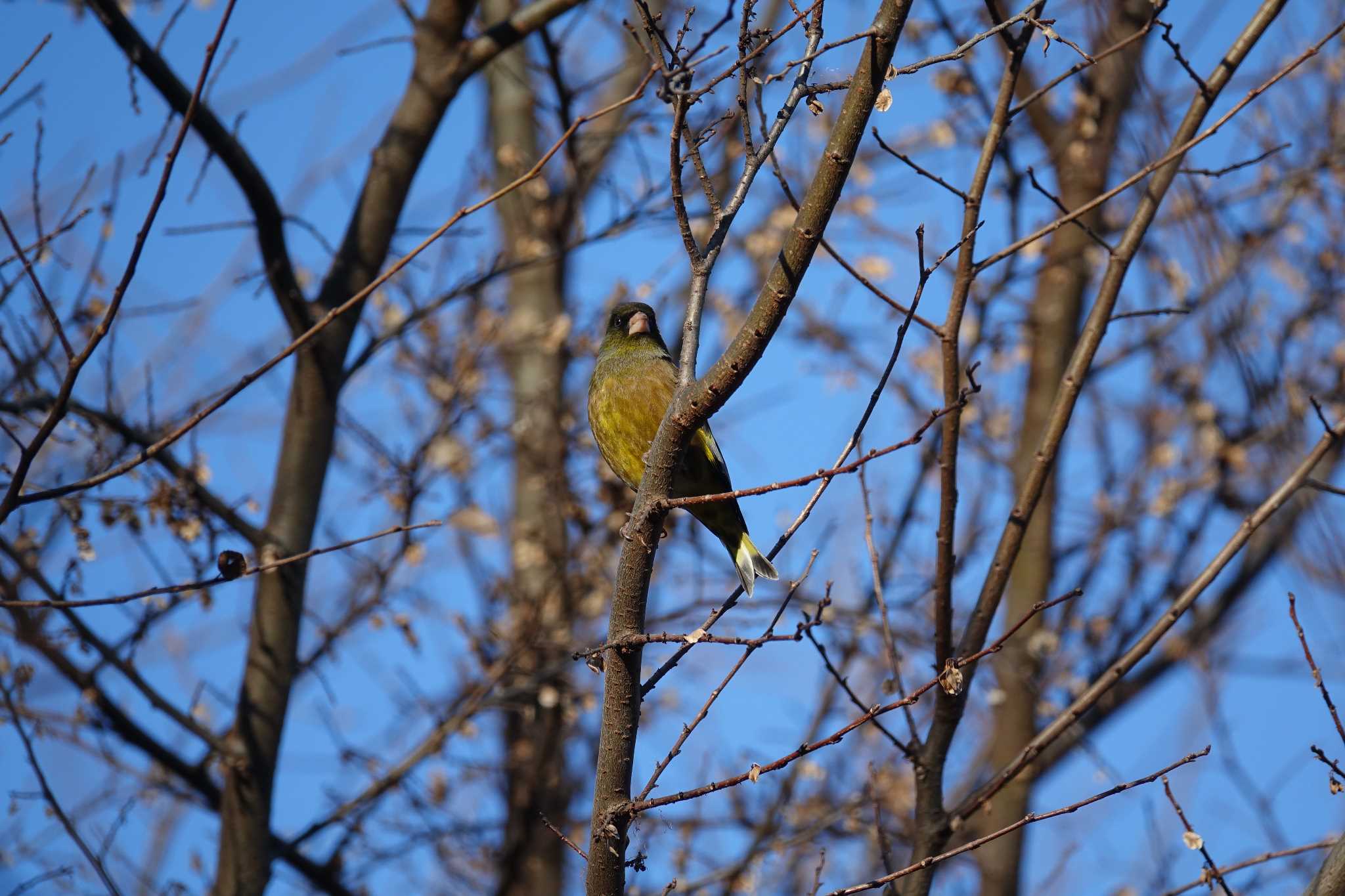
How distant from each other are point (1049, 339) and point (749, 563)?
3.38 metres

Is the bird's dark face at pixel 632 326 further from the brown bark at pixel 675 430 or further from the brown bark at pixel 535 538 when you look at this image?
the brown bark at pixel 675 430

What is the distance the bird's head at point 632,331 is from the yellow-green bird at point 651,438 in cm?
5

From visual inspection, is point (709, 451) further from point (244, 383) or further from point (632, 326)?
point (244, 383)

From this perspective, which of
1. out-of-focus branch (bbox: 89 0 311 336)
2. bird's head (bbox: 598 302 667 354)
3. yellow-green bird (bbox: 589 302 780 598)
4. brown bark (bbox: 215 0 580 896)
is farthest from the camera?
bird's head (bbox: 598 302 667 354)

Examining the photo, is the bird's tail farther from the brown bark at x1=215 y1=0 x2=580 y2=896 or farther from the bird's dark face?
the brown bark at x1=215 y1=0 x2=580 y2=896

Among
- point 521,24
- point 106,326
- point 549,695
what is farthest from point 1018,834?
point 106,326

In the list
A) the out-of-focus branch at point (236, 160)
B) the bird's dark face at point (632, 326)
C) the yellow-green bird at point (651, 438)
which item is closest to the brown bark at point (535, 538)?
the bird's dark face at point (632, 326)

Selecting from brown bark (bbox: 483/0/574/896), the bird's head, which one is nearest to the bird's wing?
the bird's head

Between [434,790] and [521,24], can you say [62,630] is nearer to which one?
[521,24]

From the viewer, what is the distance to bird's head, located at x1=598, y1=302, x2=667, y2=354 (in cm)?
480

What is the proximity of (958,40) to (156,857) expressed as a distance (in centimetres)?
622

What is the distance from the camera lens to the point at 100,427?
166 inches

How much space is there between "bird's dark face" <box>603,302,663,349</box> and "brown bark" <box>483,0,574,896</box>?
161 centimetres

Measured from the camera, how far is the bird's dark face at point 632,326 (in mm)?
4840
